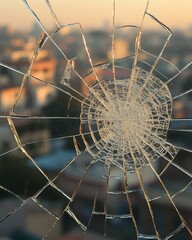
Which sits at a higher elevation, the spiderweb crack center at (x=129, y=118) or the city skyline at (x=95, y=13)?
the city skyline at (x=95, y=13)

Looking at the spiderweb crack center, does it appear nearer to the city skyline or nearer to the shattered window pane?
the shattered window pane

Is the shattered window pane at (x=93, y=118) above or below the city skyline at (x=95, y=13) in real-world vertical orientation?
below

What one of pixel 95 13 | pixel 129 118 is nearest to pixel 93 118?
pixel 129 118

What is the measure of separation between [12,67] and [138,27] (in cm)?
41

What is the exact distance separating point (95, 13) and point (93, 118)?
0.33 m

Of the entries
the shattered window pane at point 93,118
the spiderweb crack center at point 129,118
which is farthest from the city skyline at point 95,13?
the spiderweb crack center at point 129,118

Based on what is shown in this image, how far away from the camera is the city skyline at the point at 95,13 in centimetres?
138

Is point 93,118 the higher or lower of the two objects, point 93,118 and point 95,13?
the lower

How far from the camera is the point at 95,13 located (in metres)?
1.40

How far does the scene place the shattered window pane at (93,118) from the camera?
1.40 meters

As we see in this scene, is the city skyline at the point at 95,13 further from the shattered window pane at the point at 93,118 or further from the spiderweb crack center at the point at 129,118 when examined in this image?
the spiderweb crack center at the point at 129,118

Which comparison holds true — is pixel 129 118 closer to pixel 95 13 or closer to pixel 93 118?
pixel 93 118

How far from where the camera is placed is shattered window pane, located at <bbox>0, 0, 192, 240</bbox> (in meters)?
1.40

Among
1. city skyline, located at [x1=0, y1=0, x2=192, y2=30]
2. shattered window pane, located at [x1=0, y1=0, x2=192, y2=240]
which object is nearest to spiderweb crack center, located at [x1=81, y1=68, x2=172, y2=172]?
shattered window pane, located at [x1=0, y1=0, x2=192, y2=240]
